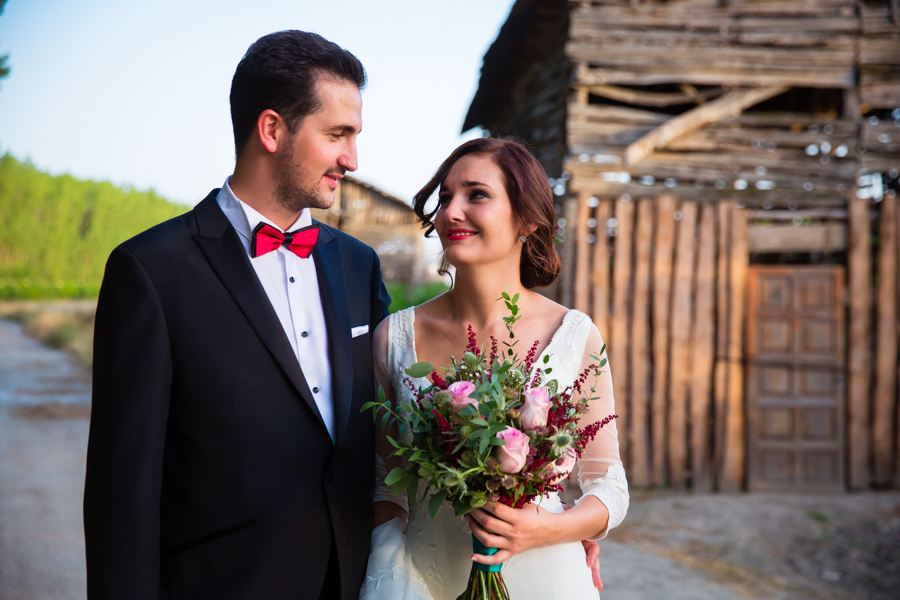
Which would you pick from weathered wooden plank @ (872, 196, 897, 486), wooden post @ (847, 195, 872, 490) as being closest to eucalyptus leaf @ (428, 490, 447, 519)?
wooden post @ (847, 195, 872, 490)

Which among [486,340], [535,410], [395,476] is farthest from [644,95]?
[395,476]

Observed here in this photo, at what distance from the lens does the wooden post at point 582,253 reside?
7.20 m

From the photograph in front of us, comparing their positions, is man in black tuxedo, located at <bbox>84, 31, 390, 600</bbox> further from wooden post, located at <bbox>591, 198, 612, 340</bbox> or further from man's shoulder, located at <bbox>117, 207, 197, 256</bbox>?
wooden post, located at <bbox>591, 198, 612, 340</bbox>

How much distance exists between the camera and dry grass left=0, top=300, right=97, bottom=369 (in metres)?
11.1

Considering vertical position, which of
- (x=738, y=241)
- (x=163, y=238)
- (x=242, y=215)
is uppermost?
(x=738, y=241)

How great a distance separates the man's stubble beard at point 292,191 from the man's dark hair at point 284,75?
0.10 metres

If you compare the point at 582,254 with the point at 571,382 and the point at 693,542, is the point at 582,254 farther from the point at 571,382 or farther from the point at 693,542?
the point at 571,382

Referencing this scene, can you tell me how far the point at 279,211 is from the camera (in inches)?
82.0

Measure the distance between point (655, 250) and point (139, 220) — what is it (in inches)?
532

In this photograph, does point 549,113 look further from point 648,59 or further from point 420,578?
point 420,578

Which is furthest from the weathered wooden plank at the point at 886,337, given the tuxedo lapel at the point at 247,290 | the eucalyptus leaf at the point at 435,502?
the tuxedo lapel at the point at 247,290

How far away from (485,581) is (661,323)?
19.1 ft

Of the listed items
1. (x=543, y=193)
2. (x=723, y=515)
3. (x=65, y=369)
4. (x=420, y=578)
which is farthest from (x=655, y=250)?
(x=65, y=369)

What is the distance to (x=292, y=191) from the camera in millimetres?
2045
